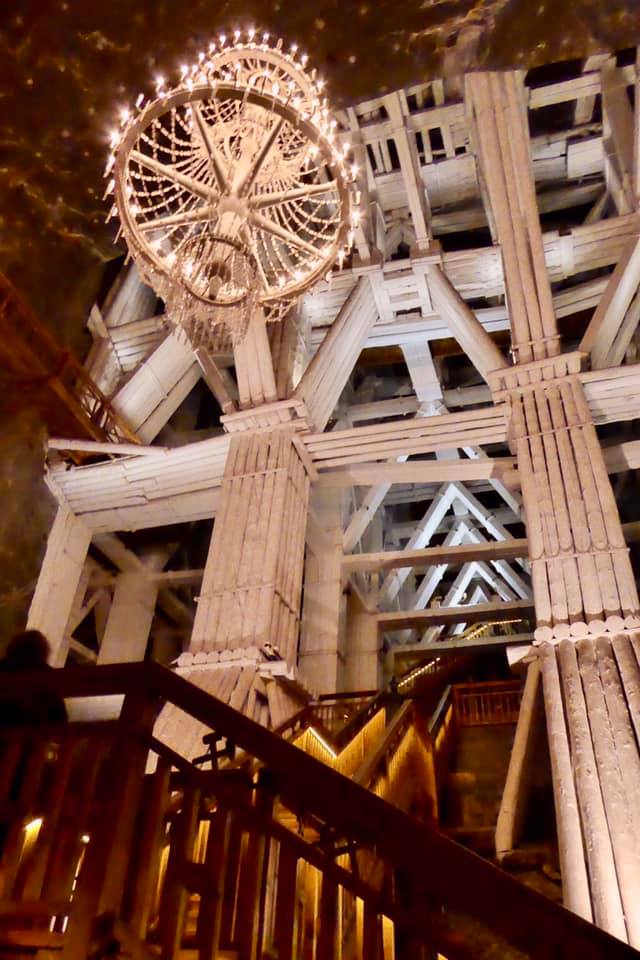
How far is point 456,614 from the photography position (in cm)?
1152

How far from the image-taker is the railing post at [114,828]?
2.19m

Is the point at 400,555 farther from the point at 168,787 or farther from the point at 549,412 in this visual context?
the point at 168,787

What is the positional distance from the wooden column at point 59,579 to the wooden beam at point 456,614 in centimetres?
474

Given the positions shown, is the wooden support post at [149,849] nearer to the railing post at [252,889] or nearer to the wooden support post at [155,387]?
the railing post at [252,889]

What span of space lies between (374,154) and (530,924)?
1022cm

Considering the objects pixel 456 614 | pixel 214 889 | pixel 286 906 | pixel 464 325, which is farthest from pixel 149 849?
pixel 456 614

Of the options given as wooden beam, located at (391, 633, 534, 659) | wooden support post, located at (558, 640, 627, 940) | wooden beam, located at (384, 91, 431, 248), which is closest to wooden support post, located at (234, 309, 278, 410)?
wooden beam, located at (384, 91, 431, 248)

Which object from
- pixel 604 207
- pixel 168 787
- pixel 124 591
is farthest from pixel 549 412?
pixel 124 591

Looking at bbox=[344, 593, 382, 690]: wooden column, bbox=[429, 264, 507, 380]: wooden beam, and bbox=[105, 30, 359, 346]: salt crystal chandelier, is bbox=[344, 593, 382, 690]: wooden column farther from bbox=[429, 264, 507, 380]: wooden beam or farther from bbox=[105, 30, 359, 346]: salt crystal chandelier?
bbox=[105, 30, 359, 346]: salt crystal chandelier

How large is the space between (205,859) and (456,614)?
944 cm

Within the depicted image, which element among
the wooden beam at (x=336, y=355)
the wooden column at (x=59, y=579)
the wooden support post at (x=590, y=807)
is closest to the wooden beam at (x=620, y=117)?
the wooden beam at (x=336, y=355)

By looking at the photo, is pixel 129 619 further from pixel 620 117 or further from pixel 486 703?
pixel 620 117

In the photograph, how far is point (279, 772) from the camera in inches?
89.0

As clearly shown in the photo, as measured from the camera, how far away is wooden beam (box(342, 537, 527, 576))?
34.4 feet
